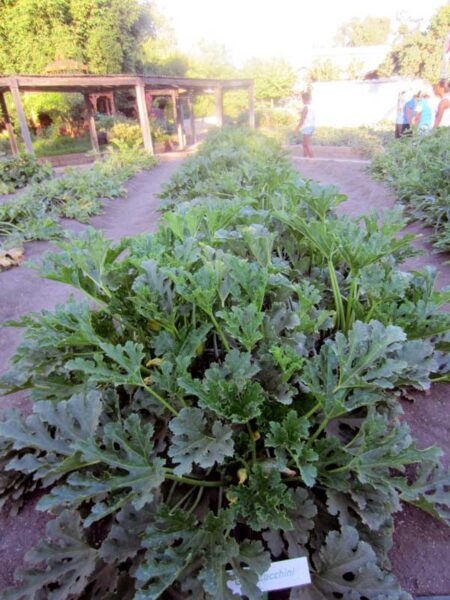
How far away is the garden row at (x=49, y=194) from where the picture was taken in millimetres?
6629

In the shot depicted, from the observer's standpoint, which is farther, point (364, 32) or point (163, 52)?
point (364, 32)

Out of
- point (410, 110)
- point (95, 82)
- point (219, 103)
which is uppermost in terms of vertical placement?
point (95, 82)

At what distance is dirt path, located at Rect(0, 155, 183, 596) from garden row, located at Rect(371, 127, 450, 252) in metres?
4.32

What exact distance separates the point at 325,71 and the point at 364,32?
152ft

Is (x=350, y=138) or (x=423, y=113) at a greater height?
(x=423, y=113)

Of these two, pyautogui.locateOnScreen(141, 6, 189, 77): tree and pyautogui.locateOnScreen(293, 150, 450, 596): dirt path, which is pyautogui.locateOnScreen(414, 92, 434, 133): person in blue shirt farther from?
pyautogui.locateOnScreen(141, 6, 189, 77): tree

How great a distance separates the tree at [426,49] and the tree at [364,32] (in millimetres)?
39449

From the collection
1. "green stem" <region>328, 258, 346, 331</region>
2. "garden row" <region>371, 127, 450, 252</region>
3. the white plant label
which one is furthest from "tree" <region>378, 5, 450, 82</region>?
the white plant label

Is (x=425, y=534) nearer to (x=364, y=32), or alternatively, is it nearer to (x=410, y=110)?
(x=410, y=110)

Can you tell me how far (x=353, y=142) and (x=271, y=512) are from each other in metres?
17.7

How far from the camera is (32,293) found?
490cm

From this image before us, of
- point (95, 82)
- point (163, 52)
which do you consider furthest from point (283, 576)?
point (163, 52)

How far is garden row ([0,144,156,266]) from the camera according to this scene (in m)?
6.63

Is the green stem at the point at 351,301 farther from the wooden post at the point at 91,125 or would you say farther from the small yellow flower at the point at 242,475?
the wooden post at the point at 91,125
